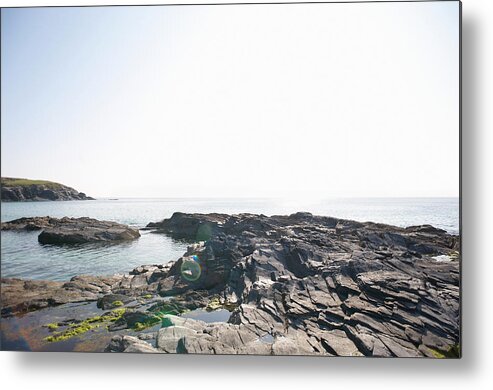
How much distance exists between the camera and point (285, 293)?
713 centimetres

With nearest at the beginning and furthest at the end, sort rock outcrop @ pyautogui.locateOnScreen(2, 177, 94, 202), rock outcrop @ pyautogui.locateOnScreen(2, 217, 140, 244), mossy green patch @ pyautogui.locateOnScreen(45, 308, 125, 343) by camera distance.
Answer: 1. mossy green patch @ pyautogui.locateOnScreen(45, 308, 125, 343)
2. rock outcrop @ pyautogui.locateOnScreen(2, 177, 94, 202)
3. rock outcrop @ pyautogui.locateOnScreen(2, 217, 140, 244)

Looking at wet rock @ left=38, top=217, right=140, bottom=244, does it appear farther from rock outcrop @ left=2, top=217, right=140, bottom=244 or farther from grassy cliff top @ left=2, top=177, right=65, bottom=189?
grassy cliff top @ left=2, top=177, right=65, bottom=189

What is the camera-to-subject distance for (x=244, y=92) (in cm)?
675

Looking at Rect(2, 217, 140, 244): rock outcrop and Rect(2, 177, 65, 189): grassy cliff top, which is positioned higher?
Rect(2, 177, 65, 189): grassy cliff top

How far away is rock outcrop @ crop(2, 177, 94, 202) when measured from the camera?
6.52m

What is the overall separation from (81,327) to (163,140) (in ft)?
15.3

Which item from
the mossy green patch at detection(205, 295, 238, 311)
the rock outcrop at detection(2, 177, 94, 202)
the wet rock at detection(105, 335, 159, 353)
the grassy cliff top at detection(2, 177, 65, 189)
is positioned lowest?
the wet rock at detection(105, 335, 159, 353)

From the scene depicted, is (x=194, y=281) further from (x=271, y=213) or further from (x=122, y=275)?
(x=271, y=213)

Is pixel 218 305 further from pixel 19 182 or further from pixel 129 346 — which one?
pixel 19 182

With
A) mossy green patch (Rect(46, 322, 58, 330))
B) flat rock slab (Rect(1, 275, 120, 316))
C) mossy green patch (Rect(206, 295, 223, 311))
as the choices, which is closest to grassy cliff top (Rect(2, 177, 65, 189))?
flat rock slab (Rect(1, 275, 120, 316))

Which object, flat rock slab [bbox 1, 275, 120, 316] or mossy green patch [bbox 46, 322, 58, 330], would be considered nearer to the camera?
flat rock slab [bbox 1, 275, 120, 316]

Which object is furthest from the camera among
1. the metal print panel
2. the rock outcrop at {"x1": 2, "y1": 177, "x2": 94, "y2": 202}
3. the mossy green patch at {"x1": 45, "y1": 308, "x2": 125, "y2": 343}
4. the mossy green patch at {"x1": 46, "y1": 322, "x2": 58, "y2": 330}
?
the rock outcrop at {"x1": 2, "y1": 177, "x2": 94, "y2": 202}

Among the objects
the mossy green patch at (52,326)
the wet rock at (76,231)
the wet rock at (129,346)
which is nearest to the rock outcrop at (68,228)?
the wet rock at (76,231)

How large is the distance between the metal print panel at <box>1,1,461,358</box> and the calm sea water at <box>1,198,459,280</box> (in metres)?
0.06
